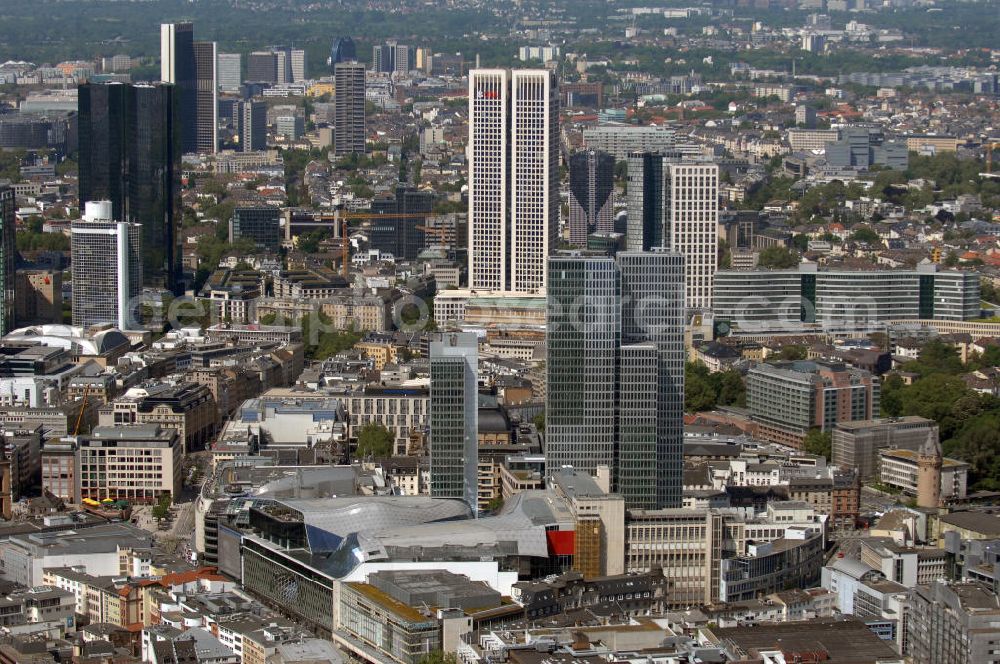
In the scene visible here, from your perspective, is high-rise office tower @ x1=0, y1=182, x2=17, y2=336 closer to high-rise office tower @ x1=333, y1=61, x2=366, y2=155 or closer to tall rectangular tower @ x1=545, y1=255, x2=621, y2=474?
tall rectangular tower @ x1=545, y1=255, x2=621, y2=474

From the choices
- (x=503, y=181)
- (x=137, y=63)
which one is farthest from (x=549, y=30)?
(x=503, y=181)

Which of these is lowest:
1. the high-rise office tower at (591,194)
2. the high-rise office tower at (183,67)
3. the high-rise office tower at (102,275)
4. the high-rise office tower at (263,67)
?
the high-rise office tower at (102,275)

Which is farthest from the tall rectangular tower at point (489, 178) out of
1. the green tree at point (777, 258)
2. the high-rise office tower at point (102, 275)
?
the high-rise office tower at point (102, 275)

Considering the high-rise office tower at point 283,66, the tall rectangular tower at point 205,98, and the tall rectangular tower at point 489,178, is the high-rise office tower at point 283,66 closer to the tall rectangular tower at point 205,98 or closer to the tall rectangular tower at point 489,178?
the tall rectangular tower at point 205,98

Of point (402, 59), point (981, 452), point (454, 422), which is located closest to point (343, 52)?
point (402, 59)

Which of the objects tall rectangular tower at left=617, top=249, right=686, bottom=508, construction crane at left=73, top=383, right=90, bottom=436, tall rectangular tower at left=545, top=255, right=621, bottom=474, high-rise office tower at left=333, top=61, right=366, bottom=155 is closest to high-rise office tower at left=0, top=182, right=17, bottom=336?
construction crane at left=73, top=383, right=90, bottom=436
